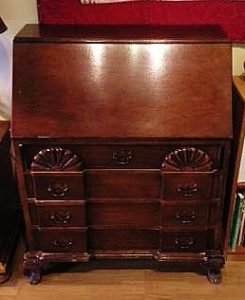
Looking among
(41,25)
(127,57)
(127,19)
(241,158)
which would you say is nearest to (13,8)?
(41,25)

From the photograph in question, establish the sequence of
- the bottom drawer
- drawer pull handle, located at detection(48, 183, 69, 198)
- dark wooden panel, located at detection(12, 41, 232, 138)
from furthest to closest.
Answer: the bottom drawer < drawer pull handle, located at detection(48, 183, 69, 198) < dark wooden panel, located at detection(12, 41, 232, 138)

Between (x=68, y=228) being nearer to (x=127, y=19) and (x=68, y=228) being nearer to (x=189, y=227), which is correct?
(x=189, y=227)

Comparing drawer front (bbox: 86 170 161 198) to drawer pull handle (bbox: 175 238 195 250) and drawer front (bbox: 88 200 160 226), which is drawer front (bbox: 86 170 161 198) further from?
drawer pull handle (bbox: 175 238 195 250)

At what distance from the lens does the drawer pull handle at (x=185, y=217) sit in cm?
170

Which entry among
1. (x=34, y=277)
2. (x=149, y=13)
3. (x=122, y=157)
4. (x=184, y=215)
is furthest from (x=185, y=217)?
(x=149, y=13)

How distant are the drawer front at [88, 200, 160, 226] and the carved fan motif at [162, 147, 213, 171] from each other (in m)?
0.20

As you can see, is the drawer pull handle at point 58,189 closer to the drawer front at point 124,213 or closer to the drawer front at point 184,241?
the drawer front at point 124,213

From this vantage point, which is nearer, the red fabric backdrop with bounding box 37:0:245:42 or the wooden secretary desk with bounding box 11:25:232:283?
the wooden secretary desk with bounding box 11:25:232:283

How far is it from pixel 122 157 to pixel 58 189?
29cm

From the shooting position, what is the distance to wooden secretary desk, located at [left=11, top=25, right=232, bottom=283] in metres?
1.52

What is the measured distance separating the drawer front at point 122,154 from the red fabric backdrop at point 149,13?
0.60m

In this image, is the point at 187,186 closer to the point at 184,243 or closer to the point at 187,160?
the point at 187,160

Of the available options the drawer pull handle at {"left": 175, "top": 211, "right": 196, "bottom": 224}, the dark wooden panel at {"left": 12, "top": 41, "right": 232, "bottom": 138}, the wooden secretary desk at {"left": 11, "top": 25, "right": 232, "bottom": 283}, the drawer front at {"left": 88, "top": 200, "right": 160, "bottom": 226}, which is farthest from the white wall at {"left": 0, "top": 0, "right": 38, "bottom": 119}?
the drawer pull handle at {"left": 175, "top": 211, "right": 196, "bottom": 224}

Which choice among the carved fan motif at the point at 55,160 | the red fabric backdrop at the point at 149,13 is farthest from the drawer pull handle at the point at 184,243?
the red fabric backdrop at the point at 149,13
